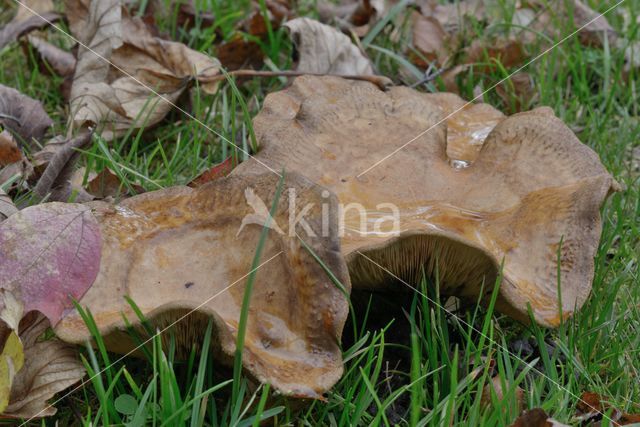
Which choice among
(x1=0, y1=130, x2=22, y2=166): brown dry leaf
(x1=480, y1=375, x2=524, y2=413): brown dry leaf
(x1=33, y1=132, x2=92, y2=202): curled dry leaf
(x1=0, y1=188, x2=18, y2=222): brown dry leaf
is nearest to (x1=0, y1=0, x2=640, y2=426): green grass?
(x1=480, y1=375, x2=524, y2=413): brown dry leaf

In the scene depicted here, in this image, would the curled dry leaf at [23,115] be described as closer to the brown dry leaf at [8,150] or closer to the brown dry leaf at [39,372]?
the brown dry leaf at [8,150]

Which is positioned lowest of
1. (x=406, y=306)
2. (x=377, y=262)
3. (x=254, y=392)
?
(x=406, y=306)

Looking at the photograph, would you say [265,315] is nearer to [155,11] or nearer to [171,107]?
[171,107]

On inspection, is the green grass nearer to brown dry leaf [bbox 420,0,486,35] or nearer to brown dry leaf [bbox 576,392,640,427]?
brown dry leaf [bbox 576,392,640,427]

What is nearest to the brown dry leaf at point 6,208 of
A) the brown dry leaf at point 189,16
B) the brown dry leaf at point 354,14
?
the brown dry leaf at point 189,16

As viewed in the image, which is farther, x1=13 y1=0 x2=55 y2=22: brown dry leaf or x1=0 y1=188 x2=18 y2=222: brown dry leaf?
x1=13 y1=0 x2=55 y2=22: brown dry leaf

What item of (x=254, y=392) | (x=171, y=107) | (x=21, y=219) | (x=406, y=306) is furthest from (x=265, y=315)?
(x=171, y=107)
